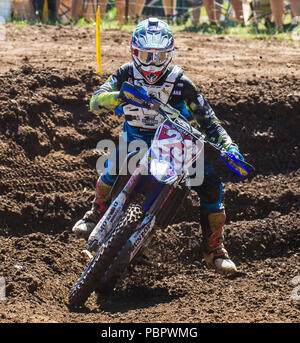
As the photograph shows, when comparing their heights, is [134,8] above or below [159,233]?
above

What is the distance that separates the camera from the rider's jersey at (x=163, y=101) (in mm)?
5922

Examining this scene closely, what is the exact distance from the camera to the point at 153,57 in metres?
5.64

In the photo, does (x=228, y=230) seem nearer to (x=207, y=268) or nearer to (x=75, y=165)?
(x=207, y=268)

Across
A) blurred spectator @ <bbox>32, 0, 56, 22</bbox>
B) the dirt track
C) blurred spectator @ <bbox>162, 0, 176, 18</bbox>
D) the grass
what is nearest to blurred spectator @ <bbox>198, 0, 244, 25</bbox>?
the grass

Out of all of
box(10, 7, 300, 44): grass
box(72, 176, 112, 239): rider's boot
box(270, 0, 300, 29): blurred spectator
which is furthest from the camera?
box(270, 0, 300, 29): blurred spectator

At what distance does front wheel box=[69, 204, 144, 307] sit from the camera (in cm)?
505

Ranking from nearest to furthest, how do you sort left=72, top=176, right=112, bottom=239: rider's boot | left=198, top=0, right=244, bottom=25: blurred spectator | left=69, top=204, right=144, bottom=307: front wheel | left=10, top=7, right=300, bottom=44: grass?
1. left=69, top=204, right=144, bottom=307: front wheel
2. left=72, top=176, right=112, bottom=239: rider's boot
3. left=10, top=7, right=300, bottom=44: grass
4. left=198, top=0, right=244, bottom=25: blurred spectator

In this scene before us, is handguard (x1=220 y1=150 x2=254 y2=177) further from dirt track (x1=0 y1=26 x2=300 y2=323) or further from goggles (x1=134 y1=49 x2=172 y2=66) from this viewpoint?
dirt track (x1=0 y1=26 x2=300 y2=323)

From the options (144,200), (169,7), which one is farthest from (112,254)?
(169,7)

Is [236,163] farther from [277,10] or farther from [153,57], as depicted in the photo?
[277,10]

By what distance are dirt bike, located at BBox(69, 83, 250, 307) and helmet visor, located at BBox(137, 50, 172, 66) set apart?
0.48 metres

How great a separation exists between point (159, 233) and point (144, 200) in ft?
5.97

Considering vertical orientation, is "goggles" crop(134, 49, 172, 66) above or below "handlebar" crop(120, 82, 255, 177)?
above
